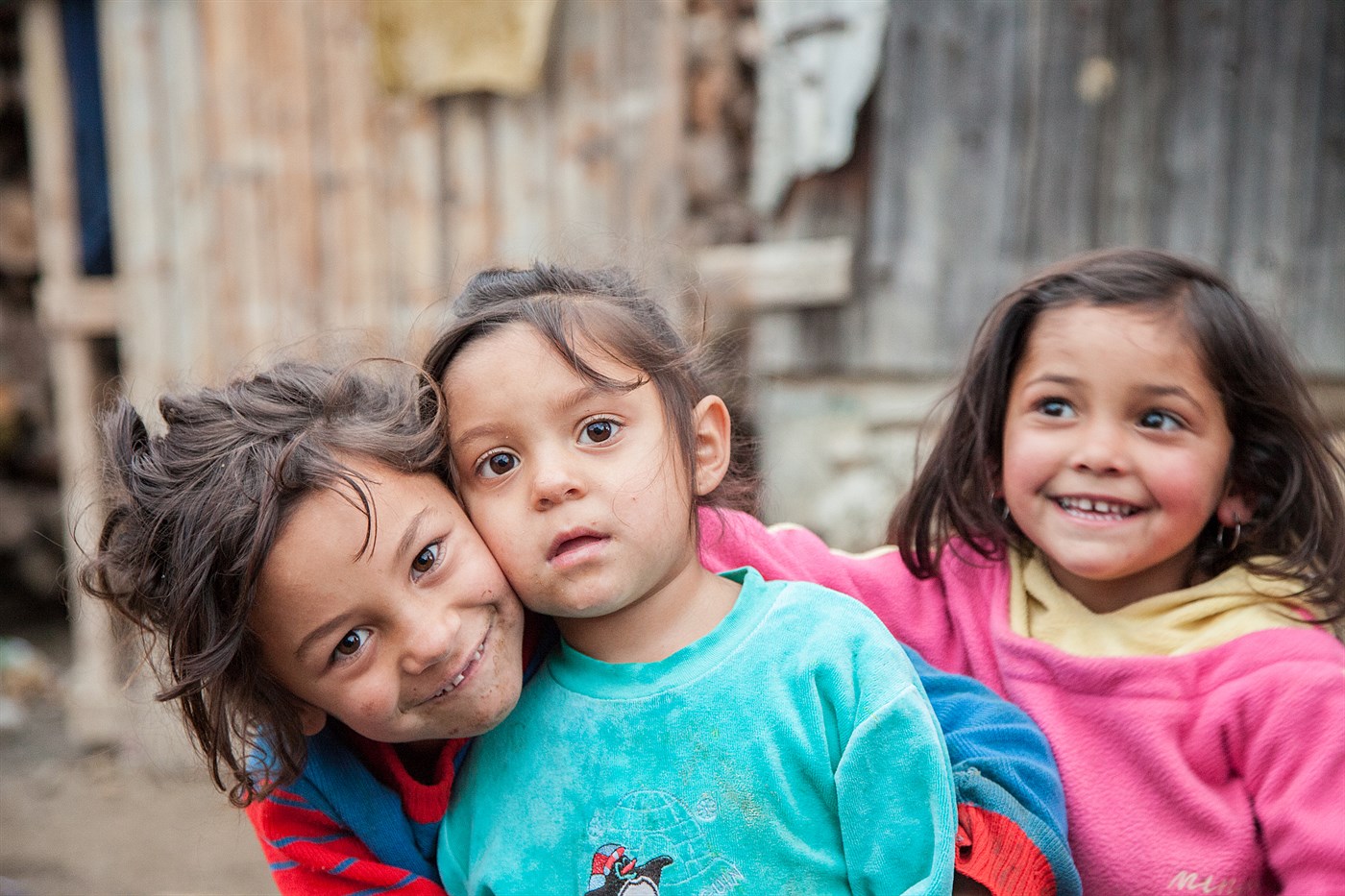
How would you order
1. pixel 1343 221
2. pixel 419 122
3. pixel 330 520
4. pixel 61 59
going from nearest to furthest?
1. pixel 330 520
2. pixel 1343 221
3. pixel 419 122
4. pixel 61 59

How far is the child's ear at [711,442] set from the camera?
5.54ft

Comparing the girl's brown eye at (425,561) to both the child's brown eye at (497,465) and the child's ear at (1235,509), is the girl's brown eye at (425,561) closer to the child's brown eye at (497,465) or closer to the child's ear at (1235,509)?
the child's brown eye at (497,465)

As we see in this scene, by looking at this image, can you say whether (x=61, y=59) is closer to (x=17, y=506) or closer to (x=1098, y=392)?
(x=17, y=506)

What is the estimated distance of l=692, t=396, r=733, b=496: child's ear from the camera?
169 cm

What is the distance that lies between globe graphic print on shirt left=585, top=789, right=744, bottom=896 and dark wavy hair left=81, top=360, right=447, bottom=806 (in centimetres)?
45

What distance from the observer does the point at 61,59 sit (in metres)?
5.27

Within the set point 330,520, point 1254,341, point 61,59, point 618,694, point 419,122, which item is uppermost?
point 61,59

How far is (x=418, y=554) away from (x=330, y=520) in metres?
0.13

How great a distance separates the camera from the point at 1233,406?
1713 mm

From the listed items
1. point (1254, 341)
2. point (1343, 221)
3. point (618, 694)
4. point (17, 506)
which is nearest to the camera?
point (618, 694)

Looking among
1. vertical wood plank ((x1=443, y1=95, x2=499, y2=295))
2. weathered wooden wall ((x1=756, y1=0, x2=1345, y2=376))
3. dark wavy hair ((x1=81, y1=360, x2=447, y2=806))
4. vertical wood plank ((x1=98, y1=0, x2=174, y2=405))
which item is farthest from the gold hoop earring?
vertical wood plank ((x1=98, y1=0, x2=174, y2=405))

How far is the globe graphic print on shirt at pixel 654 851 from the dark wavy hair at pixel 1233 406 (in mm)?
725

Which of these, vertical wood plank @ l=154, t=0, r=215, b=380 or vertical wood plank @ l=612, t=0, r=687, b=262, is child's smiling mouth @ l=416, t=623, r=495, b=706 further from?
vertical wood plank @ l=154, t=0, r=215, b=380

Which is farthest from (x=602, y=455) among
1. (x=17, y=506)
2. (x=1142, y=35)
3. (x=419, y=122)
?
(x=17, y=506)
